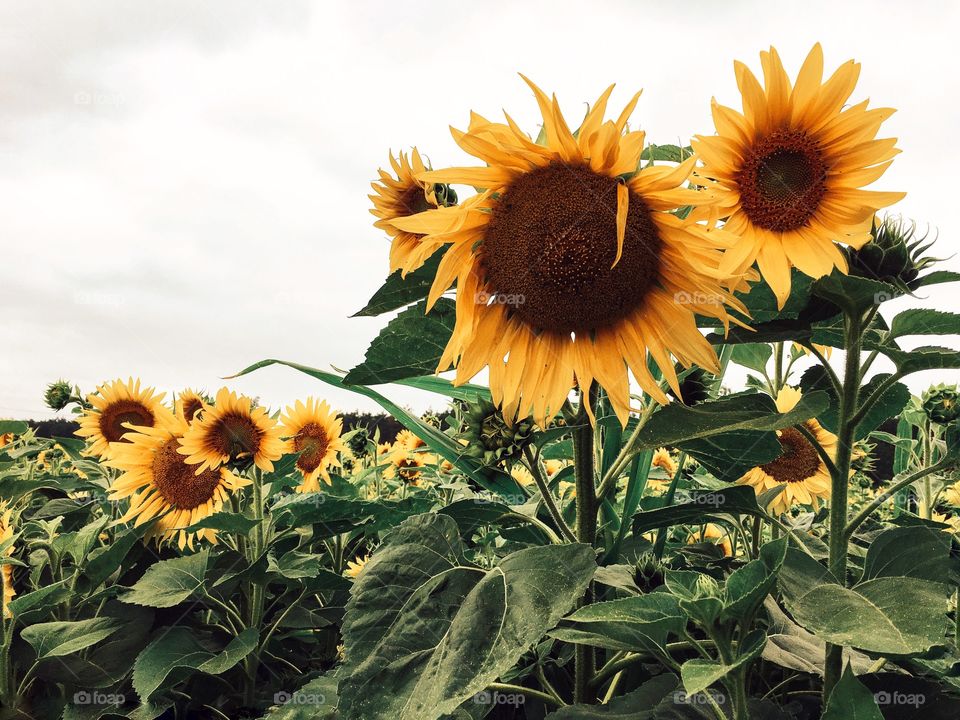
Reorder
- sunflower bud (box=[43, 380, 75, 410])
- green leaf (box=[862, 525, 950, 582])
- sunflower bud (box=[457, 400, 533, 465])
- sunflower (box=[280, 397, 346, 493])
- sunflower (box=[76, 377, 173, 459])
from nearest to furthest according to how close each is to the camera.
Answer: green leaf (box=[862, 525, 950, 582]) < sunflower bud (box=[457, 400, 533, 465]) < sunflower (box=[280, 397, 346, 493]) < sunflower (box=[76, 377, 173, 459]) < sunflower bud (box=[43, 380, 75, 410])

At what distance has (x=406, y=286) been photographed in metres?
1.25

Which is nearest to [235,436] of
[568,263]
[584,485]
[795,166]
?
[584,485]

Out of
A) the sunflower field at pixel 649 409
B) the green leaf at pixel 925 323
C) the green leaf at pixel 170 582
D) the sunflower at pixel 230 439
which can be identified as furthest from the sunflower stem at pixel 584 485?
the sunflower at pixel 230 439

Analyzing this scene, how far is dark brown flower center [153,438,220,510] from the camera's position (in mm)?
2285

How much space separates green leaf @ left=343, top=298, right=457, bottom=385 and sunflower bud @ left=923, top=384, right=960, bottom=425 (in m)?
1.40

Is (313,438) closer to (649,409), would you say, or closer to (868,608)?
(649,409)

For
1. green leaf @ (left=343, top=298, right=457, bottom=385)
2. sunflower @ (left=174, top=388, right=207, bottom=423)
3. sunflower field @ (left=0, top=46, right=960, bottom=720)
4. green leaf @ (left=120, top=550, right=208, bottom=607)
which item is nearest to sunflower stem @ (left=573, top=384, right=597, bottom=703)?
sunflower field @ (left=0, top=46, right=960, bottom=720)

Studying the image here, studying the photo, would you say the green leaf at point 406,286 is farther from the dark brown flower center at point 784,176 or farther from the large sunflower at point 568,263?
the dark brown flower center at point 784,176

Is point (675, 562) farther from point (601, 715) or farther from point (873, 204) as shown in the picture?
point (873, 204)

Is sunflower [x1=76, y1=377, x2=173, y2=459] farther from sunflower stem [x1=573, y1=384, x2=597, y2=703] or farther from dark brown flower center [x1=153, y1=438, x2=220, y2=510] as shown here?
sunflower stem [x1=573, y1=384, x2=597, y2=703]

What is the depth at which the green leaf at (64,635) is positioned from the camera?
1819 millimetres

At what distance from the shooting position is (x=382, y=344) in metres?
1.21

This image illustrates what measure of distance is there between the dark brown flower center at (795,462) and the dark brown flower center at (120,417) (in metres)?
2.35

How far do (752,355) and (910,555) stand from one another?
3.06 ft
